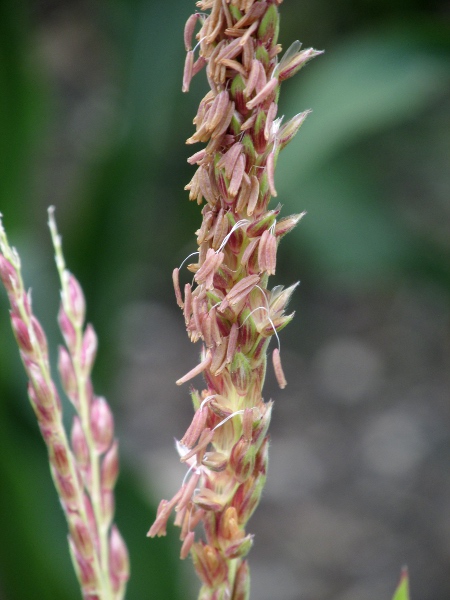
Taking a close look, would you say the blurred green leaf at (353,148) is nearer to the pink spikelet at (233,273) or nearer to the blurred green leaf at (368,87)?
the blurred green leaf at (368,87)

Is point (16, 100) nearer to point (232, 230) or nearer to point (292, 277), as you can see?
point (232, 230)

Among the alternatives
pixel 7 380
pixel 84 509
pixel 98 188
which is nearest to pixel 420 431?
pixel 98 188

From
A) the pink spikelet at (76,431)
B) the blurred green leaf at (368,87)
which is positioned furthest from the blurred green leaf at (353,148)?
the pink spikelet at (76,431)

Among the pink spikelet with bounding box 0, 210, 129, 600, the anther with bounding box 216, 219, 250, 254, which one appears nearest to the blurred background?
the pink spikelet with bounding box 0, 210, 129, 600

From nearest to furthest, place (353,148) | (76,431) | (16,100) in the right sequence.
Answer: (76,431) → (16,100) → (353,148)

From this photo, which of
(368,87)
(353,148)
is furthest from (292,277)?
(368,87)

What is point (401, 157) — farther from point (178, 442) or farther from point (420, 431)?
point (178, 442)

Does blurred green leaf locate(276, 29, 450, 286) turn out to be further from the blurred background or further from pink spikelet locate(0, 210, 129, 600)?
pink spikelet locate(0, 210, 129, 600)
